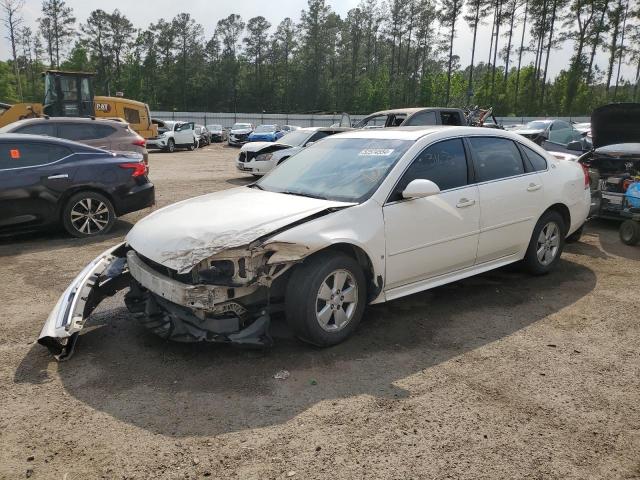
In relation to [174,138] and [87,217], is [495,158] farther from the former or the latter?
[174,138]

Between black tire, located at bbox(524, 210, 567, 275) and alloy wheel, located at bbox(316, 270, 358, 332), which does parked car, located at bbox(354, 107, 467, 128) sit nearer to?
black tire, located at bbox(524, 210, 567, 275)

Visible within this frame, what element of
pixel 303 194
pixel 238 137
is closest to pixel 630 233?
pixel 303 194

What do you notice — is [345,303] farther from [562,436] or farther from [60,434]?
[60,434]

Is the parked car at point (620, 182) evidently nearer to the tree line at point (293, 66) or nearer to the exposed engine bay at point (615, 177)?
the exposed engine bay at point (615, 177)

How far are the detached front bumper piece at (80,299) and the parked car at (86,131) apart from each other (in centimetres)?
704

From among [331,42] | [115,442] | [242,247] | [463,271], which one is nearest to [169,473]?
[115,442]

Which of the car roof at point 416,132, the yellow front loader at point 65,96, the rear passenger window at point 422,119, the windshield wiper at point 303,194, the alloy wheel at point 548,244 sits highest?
the yellow front loader at point 65,96

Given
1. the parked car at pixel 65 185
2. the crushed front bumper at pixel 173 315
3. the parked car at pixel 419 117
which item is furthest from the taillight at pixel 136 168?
the parked car at pixel 419 117

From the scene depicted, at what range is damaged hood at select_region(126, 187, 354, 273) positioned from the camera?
3.59 metres

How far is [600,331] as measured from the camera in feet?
14.5

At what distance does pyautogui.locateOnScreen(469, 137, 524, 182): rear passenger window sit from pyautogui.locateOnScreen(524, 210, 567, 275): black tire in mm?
622

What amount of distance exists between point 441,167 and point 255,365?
2.39m

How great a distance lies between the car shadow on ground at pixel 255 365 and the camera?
10.5ft

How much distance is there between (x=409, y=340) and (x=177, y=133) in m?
26.0
